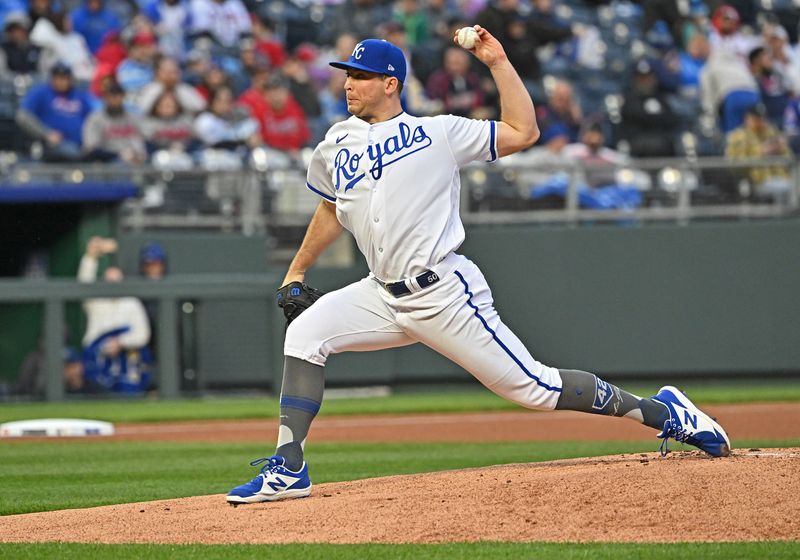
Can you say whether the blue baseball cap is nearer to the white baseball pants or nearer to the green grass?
the white baseball pants

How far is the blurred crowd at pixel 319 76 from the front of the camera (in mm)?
13961

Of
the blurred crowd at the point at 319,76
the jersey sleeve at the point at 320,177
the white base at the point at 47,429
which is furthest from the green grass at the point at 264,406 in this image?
the jersey sleeve at the point at 320,177

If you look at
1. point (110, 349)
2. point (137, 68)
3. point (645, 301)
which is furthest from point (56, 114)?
point (645, 301)

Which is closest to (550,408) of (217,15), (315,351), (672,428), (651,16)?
(672,428)

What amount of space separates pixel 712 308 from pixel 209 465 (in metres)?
7.85

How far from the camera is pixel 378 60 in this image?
5824 millimetres

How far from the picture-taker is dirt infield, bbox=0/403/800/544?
5102 mm

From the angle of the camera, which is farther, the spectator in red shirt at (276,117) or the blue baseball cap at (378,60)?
the spectator in red shirt at (276,117)

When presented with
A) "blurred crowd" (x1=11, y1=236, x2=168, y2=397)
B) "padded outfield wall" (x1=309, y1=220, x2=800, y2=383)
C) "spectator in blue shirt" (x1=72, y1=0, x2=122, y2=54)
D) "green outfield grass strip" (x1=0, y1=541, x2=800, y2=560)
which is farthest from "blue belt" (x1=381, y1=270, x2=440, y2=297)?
"spectator in blue shirt" (x1=72, y1=0, x2=122, y2=54)

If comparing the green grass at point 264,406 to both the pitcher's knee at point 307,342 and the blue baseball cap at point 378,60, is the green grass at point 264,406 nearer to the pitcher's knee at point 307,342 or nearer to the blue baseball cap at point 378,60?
the pitcher's knee at point 307,342

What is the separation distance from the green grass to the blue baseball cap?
6534mm

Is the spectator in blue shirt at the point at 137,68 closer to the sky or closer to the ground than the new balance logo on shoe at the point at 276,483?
closer to the sky

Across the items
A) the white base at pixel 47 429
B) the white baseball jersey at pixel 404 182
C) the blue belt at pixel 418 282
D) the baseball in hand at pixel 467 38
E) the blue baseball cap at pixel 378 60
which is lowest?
the white base at pixel 47 429

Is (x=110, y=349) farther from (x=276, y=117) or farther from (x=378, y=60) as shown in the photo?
(x=378, y=60)
